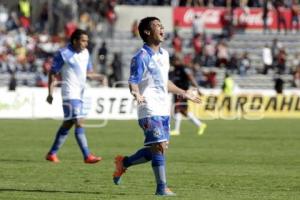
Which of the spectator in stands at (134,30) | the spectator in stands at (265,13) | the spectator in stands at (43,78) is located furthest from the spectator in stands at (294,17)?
the spectator in stands at (43,78)

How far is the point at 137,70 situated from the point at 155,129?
29.8 inches

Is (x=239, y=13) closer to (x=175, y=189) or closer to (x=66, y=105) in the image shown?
(x=66, y=105)

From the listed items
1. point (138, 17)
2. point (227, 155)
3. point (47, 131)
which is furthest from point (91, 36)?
point (227, 155)

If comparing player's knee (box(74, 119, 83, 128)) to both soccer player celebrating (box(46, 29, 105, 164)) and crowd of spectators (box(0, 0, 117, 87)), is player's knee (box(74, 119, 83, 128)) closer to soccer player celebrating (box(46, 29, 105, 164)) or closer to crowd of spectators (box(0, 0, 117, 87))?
soccer player celebrating (box(46, 29, 105, 164))

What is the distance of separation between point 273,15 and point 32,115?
2066 cm

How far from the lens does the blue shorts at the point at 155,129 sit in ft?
42.7

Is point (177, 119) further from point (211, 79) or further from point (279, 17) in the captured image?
point (279, 17)

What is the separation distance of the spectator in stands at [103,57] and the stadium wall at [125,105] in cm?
702

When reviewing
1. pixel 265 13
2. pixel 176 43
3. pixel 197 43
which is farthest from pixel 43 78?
pixel 265 13

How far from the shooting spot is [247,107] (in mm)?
42969

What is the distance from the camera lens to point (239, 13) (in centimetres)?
5491

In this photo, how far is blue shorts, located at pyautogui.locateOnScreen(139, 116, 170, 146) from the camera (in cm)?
1302

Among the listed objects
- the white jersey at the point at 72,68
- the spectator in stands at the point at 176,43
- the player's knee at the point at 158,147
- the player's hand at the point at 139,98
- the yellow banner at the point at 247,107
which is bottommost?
the yellow banner at the point at 247,107

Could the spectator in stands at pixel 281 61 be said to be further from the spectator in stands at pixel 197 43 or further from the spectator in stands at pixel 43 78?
the spectator in stands at pixel 43 78
